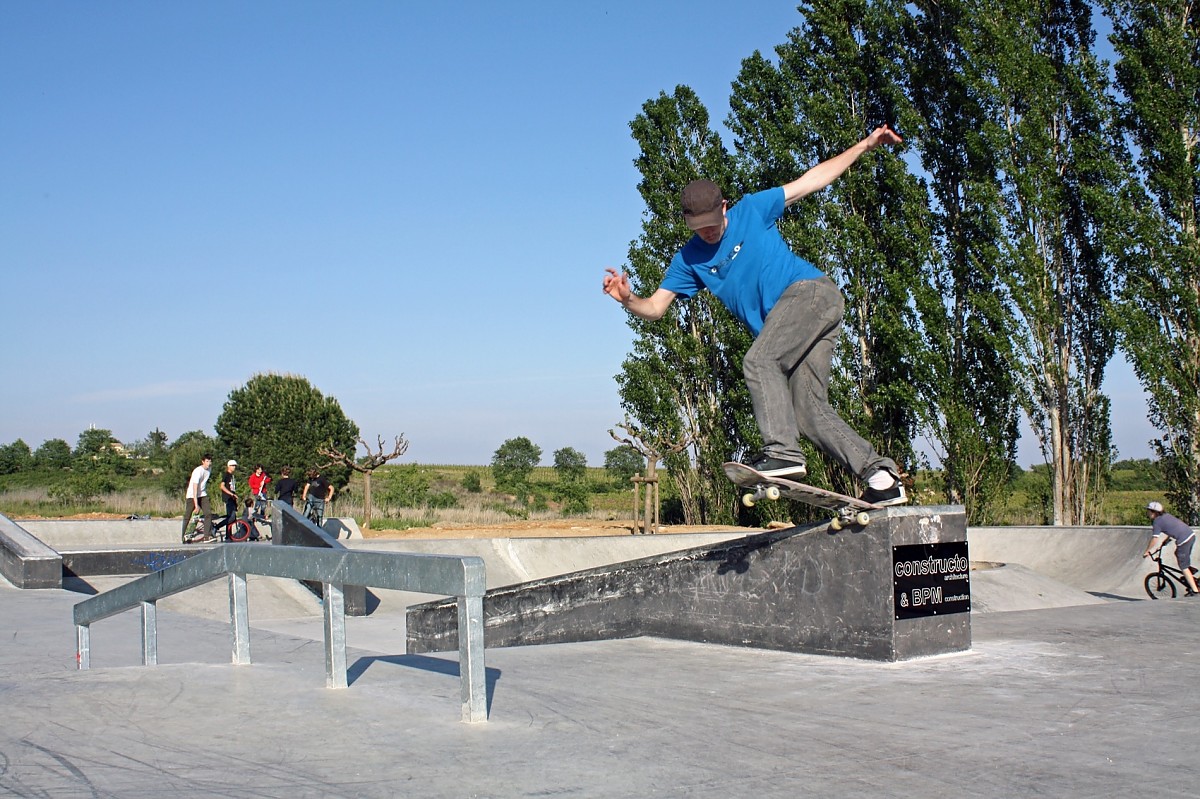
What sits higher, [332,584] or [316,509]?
[332,584]

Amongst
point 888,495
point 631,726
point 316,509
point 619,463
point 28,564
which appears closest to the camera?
point 631,726

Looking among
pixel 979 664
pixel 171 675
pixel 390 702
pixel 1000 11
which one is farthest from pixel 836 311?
pixel 1000 11

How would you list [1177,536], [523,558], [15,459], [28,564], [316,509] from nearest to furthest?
[28,564], [1177,536], [523,558], [316,509], [15,459]

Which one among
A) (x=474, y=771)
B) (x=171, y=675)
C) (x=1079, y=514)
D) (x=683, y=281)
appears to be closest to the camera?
(x=474, y=771)

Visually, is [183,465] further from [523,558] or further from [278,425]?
[523,558]

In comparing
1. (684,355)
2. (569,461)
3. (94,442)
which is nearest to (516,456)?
(569,461)

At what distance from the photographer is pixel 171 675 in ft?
13.4

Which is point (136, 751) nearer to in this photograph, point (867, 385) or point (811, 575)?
point (811, 575)

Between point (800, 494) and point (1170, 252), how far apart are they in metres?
18.5

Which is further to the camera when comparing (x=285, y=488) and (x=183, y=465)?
(x=183, y=465)

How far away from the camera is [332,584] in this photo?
3729 millimetres

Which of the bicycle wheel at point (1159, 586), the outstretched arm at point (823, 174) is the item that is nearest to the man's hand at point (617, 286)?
the outstretched arm at point (823, 174)

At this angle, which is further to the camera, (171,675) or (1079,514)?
(1079,514)

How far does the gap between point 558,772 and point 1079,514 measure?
21522 mm
